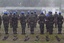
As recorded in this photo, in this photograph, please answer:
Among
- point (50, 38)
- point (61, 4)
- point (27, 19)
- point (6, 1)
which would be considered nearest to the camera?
point (50, 38)

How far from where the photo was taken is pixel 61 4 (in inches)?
3068

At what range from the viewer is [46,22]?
23109 mm

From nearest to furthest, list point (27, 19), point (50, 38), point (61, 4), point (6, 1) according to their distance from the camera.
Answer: point (50, 38) < point (27, 19) < point (6, 1) < point (61, 4)

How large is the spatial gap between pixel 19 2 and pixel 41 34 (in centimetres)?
5345

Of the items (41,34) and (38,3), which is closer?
(41,34)

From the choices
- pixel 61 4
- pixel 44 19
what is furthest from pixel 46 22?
pixel 61 4

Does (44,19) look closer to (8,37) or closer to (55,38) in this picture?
(55,38)

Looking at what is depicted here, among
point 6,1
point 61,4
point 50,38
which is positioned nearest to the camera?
point 50,38

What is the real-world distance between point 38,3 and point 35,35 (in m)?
55.2

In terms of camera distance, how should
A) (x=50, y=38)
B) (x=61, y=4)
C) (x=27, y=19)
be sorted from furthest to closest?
(x=61, y=4)
(x=27, y=19)
(x=50, y=38)

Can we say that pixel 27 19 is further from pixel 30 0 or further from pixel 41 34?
pixel 30 0

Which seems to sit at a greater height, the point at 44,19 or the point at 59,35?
the point at 44,19

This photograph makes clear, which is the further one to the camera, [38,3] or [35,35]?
[38,3]

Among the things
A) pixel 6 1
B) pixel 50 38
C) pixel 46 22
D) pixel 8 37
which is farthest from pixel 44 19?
pixel 6 1
